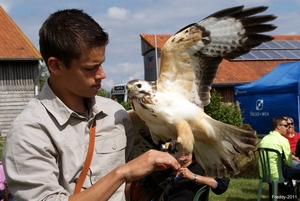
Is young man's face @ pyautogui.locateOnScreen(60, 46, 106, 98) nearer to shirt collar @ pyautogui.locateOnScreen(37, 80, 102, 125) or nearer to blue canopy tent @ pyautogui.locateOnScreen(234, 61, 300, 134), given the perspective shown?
shirt collar @ pyautogui.locateOnScreen(37, 80, 102, 125)

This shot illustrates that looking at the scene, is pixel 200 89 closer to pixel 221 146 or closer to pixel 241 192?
pixel 221 146

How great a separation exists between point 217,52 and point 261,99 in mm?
12586

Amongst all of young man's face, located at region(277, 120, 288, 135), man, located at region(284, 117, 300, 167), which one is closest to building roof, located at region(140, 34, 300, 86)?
man, located at region(284, 117, 300, 167)

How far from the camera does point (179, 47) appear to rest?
3033 mm

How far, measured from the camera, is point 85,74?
1.95m

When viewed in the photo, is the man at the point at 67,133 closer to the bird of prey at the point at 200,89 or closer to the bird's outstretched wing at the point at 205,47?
the bird of prey at the point at 200,89

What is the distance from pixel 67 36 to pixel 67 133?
41 centimetres

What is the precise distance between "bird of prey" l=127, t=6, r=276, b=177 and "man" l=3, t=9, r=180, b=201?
65 cm

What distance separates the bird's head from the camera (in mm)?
2877

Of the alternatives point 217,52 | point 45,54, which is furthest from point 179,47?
point 45,54

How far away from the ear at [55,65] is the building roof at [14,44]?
17.8m

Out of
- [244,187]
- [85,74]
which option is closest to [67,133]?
[85,74]

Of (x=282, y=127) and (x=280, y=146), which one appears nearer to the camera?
(x=280, y=146)

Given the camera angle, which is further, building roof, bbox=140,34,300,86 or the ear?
building roof, bbox=140,34,300,86
